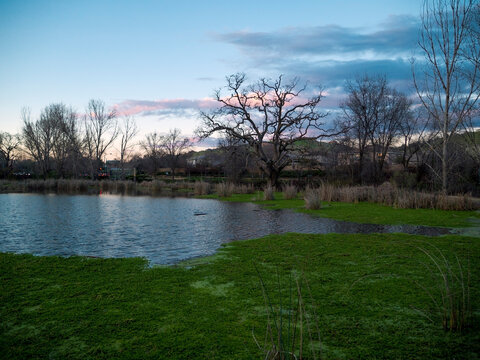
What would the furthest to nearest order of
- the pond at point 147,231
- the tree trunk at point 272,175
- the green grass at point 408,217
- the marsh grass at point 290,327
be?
the tree trunk at point 272,175, the green grass at point 408,217, the pond at point 147,231, the marsh grass at point 290,327

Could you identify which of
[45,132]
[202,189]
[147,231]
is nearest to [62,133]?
[45,132]

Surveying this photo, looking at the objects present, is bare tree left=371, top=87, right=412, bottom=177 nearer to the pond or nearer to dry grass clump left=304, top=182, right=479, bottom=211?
dry grass clump left=304, top=182, right=479, bottom=211

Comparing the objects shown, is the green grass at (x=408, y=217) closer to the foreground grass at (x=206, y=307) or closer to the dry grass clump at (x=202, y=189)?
the foreground grass at (x=206, y=307)

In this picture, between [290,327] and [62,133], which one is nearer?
[290,327]

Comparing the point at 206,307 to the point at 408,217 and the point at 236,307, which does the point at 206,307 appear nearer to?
the point at 236,307

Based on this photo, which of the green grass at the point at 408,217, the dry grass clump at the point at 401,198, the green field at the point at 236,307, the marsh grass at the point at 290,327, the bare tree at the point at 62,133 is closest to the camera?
the marsh grass at the point at 290,327

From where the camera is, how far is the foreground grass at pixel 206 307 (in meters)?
2.82

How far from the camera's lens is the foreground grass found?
2.82 metres

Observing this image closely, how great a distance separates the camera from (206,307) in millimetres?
3707

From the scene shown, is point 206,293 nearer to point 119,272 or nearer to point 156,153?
point 119,272

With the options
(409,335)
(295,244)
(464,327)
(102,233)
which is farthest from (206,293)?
(102,233)

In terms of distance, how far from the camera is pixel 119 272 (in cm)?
508

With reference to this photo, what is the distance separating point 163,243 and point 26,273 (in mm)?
2941

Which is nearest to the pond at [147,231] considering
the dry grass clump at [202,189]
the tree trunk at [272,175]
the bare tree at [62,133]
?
the dry grass clump at [202,189]
